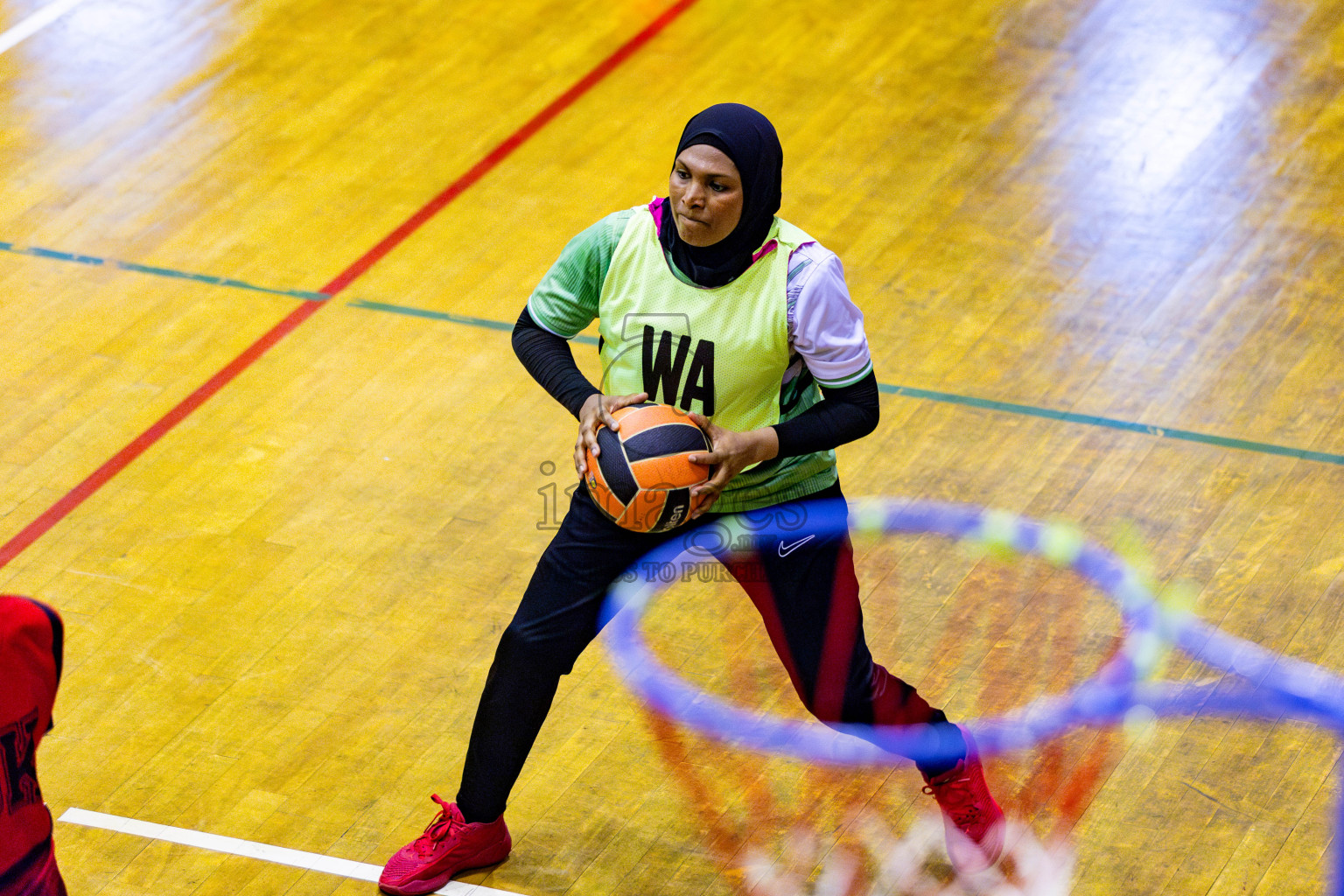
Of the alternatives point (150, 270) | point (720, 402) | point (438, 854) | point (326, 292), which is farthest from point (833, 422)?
point (150, 270)

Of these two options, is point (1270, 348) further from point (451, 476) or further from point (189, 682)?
point (189, 682)

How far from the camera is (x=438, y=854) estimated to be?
4051 millimetres

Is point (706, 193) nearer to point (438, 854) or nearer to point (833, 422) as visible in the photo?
point (833, 422)

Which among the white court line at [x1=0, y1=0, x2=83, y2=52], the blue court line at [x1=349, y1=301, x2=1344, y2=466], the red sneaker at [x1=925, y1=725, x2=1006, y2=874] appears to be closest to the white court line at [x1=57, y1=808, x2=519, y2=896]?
the red sneaker at [x1=925, y1=725, x2=1006, y2=874]

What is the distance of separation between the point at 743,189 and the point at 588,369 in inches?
107

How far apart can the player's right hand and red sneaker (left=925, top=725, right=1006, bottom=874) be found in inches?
45.3

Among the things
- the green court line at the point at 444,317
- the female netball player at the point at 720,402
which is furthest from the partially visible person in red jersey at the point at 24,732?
the green court line at the point at 444,317

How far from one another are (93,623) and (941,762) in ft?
8.34

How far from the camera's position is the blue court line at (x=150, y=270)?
668 cm

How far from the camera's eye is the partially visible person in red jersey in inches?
114

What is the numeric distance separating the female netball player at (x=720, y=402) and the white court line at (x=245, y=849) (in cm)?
10

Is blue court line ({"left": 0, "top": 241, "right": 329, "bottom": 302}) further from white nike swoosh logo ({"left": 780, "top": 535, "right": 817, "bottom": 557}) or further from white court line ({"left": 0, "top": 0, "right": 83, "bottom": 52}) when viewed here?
white nike swoosh logo ({"left": 780, "top": 535, "right": 817, "bottom": 557})

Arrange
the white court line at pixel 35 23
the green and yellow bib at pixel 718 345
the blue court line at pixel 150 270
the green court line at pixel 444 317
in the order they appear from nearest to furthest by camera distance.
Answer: the green and yellow bib at pixel 718 345 → the green court line at pixel 444 317 → the blue court line at pixel 150 270 → the white court line at pixel 35 23

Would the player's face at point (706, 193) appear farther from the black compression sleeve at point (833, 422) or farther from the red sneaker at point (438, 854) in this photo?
the red sneaker at point (438, 854)
